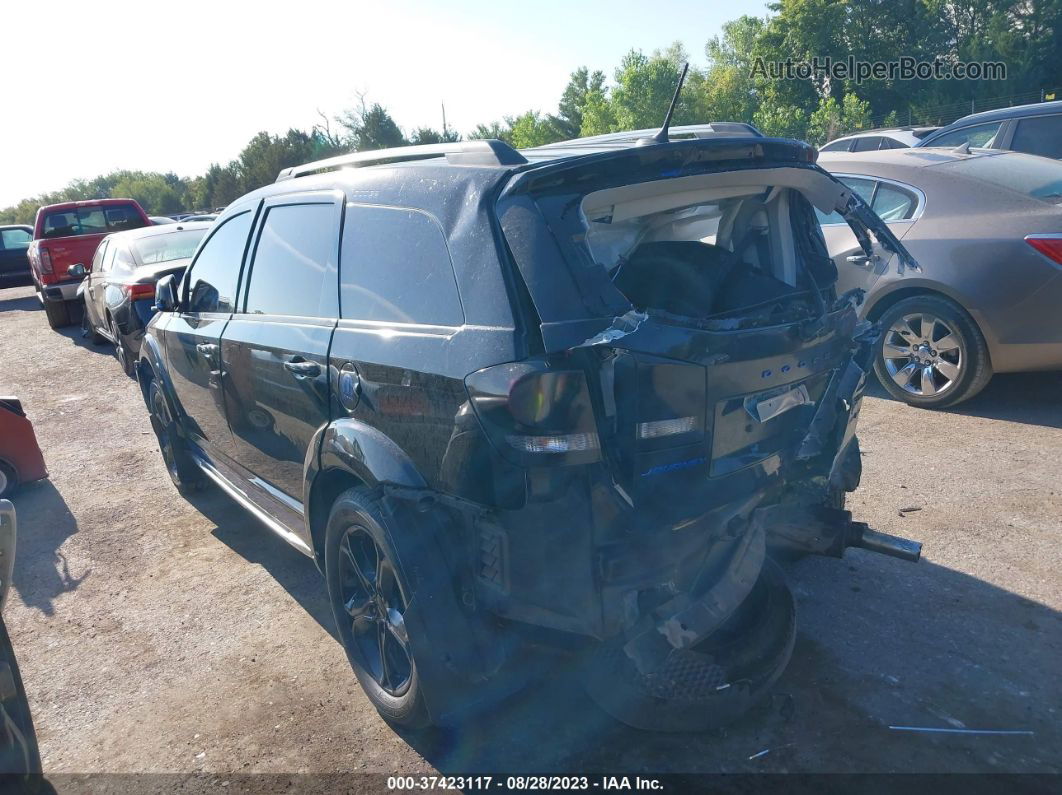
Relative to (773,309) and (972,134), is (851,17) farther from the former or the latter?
(773,309)

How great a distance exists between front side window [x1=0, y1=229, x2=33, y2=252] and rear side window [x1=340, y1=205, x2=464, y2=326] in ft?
69.2

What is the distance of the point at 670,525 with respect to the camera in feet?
7.84

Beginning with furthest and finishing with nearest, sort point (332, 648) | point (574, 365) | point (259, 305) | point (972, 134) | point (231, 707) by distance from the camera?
point (972, 134) → point (259, 305) → point (332, 648) → point (231, 707) → point (574, 365)

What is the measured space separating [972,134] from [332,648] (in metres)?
9.31

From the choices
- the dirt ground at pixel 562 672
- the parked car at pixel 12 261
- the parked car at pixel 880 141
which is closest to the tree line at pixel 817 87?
the parked car at pixel 880 141

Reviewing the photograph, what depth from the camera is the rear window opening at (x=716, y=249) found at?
9.33 ft

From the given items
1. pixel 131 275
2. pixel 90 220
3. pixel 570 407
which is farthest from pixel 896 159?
pixel 90 220

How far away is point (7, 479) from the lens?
5.84 m

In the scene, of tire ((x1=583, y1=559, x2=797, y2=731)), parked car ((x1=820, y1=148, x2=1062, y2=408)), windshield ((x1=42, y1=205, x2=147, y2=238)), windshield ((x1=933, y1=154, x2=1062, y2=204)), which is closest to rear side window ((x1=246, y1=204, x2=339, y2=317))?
tire ((x1=583, y1=559, x2=797, y2=731))

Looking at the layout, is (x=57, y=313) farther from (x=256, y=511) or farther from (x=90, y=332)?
(x=256, y=511)

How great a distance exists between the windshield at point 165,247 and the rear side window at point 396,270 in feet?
23.4

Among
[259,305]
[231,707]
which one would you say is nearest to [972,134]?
[259,305]

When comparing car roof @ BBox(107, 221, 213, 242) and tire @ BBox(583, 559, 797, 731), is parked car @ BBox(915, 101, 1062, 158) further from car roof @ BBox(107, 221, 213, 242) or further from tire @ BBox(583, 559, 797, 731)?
car roof @ BBox(107, 221, 213, 242)

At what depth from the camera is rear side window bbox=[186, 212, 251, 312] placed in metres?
4.22
